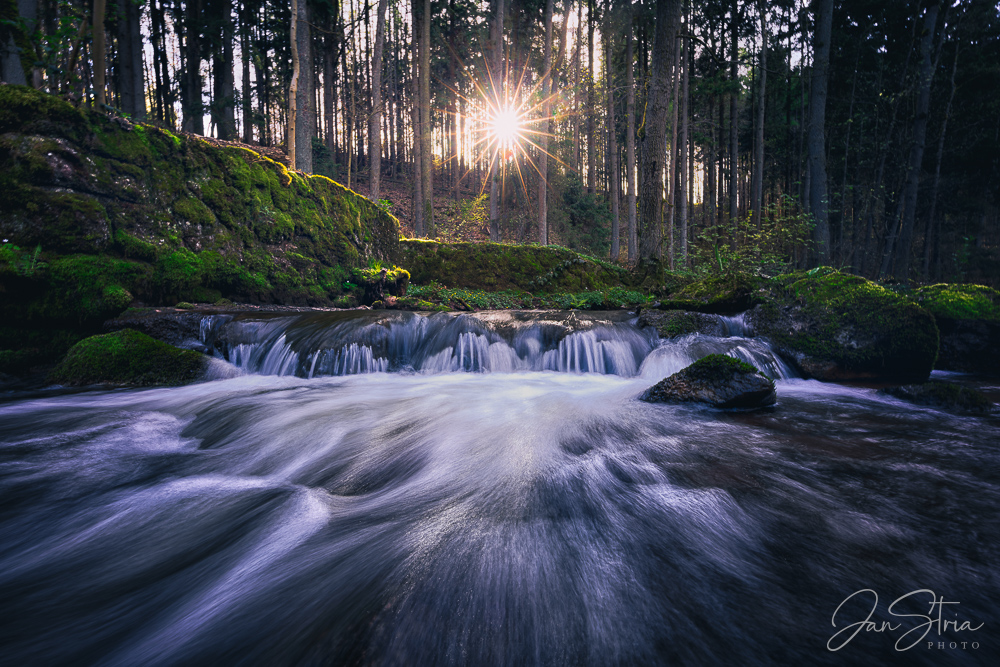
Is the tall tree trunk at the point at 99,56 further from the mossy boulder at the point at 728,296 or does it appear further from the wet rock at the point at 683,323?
the mossy boulder at the point at 728,296

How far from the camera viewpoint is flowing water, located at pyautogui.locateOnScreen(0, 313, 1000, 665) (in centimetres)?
162

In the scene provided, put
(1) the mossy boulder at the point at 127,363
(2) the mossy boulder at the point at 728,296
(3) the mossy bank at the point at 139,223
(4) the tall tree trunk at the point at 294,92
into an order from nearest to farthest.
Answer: (1) the mossy boulder at the point at 127,363, (3) the mossy bank at the point at 139,223, (2) the mossy boulder at the point at 728,296, (4) the tall tree trunk at the point at 294,92

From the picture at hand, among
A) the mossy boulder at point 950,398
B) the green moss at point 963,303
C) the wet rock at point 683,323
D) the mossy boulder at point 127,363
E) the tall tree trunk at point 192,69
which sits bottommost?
the mossy boulder at point 950,398

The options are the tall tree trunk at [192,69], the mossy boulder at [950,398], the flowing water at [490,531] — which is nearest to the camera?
the flowing water at [490,531]

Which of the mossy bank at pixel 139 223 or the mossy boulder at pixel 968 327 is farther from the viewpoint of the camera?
the mossy boulder at pixel 968 327

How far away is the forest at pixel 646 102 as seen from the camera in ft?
44.2

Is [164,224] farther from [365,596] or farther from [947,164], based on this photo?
[947,164]

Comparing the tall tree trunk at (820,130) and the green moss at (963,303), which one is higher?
the tall tree trunk at (820,130)

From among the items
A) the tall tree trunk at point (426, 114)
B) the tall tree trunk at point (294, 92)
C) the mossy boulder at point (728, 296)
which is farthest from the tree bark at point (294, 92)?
the mossy boulder at point (728, 296)

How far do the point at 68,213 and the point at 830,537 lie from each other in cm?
1017

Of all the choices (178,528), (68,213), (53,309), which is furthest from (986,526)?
(68,213)

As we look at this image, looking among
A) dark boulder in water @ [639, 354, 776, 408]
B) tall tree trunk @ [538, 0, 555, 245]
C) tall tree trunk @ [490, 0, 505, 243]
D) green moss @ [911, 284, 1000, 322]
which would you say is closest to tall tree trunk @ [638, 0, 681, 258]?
green moss @ [911, 284, 1000, 322]

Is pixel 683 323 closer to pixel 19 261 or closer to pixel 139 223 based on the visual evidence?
pixel 139 223

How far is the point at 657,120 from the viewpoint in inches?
406
